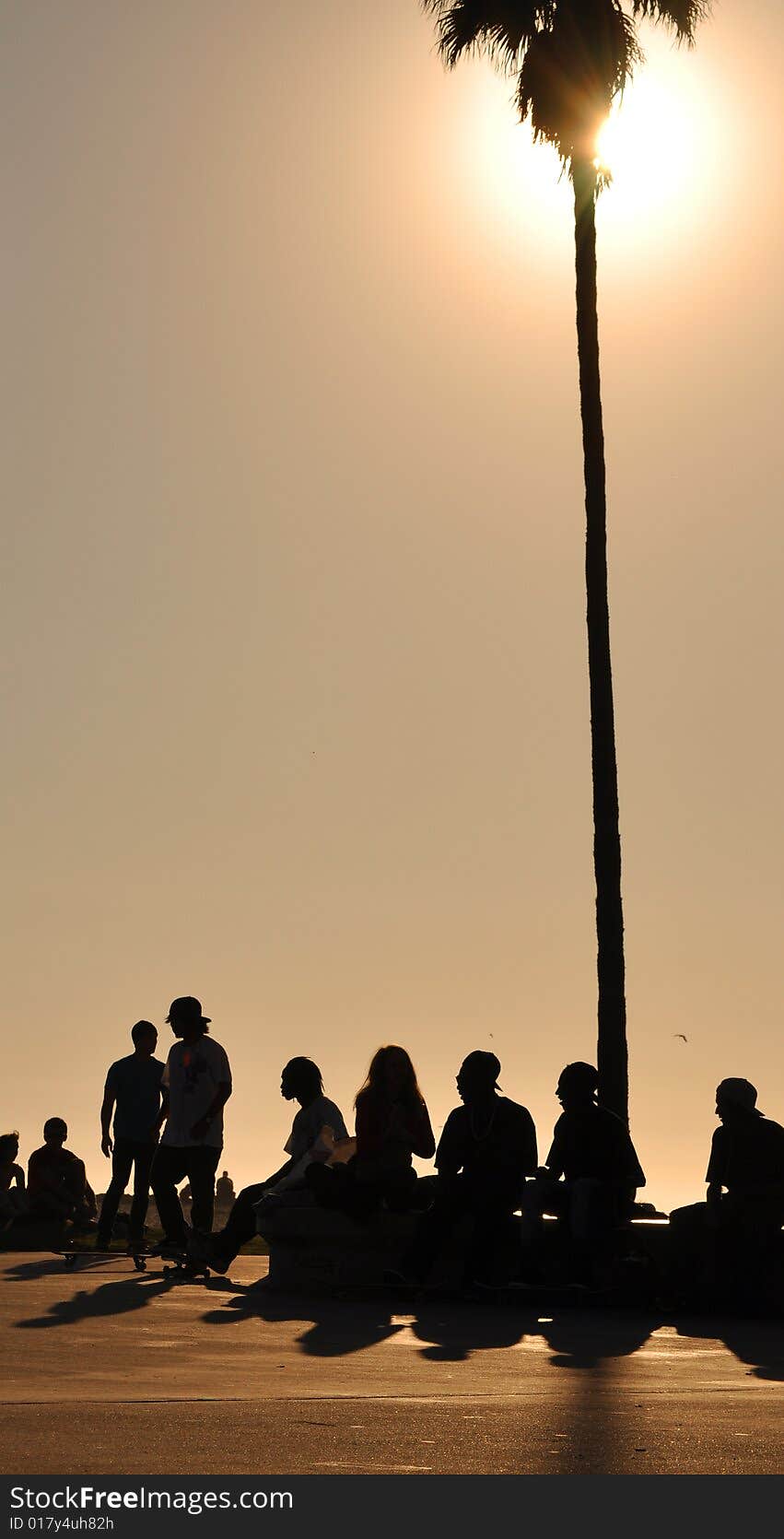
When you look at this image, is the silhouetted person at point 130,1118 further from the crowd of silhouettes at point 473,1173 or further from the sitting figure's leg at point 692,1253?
the sitting figure's leg at point 692,1253

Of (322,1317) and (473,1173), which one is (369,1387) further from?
(473,1173)

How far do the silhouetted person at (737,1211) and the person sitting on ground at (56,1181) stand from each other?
7.52 m

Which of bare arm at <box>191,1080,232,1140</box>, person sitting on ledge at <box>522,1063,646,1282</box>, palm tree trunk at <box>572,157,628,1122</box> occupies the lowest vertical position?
person sitting on ledge at <box>522,1063,646,1282</box>

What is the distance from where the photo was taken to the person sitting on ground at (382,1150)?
38.5 ft

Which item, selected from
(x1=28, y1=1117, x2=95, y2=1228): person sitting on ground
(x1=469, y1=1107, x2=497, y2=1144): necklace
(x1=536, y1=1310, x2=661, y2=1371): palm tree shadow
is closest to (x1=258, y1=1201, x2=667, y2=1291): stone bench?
(x1=469, y1=1107, x2=497, y2=1144): necklace

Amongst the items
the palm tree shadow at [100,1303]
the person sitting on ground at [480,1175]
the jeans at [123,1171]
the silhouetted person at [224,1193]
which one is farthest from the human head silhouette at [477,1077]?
the silhouetted person at [224,1193]

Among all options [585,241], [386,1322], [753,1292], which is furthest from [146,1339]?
[585,241]

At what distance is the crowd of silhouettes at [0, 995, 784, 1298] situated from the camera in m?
10.7

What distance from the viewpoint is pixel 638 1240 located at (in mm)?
11094

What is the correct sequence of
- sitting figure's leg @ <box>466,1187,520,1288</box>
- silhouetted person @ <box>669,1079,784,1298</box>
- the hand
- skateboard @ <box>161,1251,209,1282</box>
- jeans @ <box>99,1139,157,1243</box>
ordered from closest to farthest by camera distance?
silhouetted person @ <box>669,1079,784,1298</box> → sitting figure's leg @ <box>466,1187,520,1288</box> → the hand → skateboard @ <box>161,1251,209,1282</box> → jeans @ <box>99,1139,157,1243</box>

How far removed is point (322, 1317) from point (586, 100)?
1503cm

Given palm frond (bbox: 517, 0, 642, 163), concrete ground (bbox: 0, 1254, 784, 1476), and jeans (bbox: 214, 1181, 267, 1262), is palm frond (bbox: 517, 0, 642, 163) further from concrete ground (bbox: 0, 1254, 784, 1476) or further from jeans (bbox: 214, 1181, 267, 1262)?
concrete ground (bbox: 0, 1254, 784, 1476)

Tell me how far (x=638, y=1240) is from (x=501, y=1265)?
0.82m

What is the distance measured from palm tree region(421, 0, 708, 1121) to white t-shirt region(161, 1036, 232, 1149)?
7075mm
